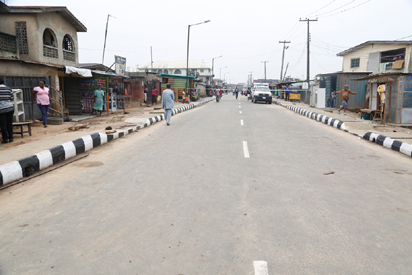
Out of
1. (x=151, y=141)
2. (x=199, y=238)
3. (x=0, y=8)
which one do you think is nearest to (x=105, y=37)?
(x=0, y=8)

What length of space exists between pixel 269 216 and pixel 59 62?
62.8 ft

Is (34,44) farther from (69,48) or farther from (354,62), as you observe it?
(354,62)

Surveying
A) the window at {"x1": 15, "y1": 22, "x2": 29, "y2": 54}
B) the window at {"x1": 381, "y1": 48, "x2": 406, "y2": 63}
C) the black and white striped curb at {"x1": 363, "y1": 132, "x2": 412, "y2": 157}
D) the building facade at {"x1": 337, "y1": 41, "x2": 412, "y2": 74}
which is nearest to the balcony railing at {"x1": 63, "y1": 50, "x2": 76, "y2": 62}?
the window at {"x1": 15, "y1": 22, "x2": 29, "y2": 54}

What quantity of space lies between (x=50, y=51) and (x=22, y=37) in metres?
1.78

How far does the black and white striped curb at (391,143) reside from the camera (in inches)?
324

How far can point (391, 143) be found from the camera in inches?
359

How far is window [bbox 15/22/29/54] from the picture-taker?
55.2ft

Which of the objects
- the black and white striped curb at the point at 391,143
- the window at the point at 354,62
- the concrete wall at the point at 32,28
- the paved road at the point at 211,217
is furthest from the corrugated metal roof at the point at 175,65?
the paved road at the point at 211,217

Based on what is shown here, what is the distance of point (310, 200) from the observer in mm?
4605

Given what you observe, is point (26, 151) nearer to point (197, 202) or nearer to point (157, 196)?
point (157, 196)

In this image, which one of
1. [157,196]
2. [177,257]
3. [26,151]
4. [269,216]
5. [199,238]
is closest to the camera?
[177,257]

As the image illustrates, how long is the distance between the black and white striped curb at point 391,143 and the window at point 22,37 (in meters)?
17.5

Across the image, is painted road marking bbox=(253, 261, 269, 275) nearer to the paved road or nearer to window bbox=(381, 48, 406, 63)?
the paved road

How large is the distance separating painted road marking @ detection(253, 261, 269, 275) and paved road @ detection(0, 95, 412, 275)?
0.15ft
